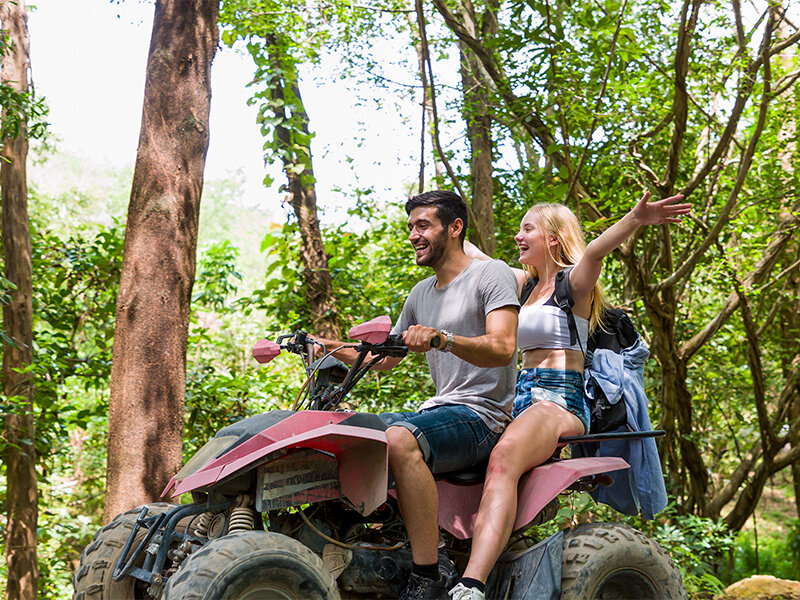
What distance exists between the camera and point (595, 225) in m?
7.25

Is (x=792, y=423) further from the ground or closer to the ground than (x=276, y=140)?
closer to the ground

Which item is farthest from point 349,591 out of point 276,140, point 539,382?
point 276,140

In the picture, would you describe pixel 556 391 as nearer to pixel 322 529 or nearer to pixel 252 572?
pixel 322 529

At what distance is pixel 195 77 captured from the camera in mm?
4859

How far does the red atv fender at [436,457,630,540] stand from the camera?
A: 3400 mm

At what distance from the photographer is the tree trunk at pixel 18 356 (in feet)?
24.4

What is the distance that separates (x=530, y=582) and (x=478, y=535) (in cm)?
42

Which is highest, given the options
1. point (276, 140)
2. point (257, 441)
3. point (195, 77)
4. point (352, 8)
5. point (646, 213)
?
point (352, 8)

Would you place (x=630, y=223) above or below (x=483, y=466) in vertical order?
above

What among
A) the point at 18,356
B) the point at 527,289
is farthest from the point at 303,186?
the point at 527,289

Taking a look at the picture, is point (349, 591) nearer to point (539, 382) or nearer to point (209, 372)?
point (539, 382)

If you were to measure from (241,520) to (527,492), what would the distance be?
4.10 feet

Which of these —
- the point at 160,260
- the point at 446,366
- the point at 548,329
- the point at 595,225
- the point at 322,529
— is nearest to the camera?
the point at 322,529

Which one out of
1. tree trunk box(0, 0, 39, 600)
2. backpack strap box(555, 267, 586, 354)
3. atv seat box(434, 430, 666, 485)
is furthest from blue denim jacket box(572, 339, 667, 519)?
tree trunk box(0, 0, 39, 600)
